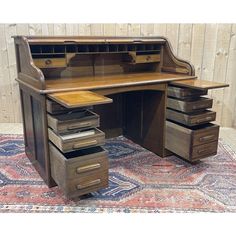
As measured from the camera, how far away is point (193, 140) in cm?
221

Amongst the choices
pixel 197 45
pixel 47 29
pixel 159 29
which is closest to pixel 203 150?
pixel 197 45

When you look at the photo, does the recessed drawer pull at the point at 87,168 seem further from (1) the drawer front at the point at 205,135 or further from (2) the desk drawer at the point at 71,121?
(1) the drawer front at the point at 205,135

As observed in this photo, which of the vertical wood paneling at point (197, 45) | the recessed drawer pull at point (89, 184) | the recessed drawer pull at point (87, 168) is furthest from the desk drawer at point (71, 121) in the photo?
the vertical wood paneling at point (197, 45)

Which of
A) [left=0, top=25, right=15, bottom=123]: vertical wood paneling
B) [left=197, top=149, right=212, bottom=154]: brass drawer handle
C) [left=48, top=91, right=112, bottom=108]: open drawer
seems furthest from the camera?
[left=0, top=25, right=15, bottom=123]: vertical wood paneling

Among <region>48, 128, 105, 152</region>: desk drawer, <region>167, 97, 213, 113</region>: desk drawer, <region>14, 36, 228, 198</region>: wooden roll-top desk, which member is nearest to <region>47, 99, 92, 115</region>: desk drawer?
<region>14, 36, 228, 198</region>: wooden roll-top desk

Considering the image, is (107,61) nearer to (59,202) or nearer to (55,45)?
(55,45)

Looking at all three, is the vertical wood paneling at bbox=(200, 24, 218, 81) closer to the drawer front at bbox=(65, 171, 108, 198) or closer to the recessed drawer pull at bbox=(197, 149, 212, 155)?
the recessed drawer pull at bbox=(197, 149, 212, 155)

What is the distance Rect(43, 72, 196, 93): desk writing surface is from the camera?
1.93 m

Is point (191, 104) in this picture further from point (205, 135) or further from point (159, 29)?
point (159, 29)

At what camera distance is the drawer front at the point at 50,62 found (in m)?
2.15

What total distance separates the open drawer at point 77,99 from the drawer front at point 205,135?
2.98 feet

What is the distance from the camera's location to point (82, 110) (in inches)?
74.3

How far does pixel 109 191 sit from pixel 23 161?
36.0 inches
